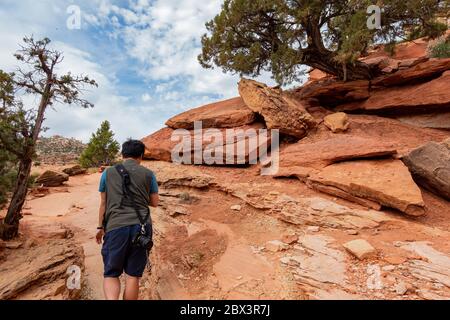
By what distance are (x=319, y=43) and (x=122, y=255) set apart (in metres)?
11.8

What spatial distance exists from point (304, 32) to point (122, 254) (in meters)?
11.6

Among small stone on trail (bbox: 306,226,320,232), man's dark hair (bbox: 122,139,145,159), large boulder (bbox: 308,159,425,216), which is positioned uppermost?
man's dark hair (bbox: 122,139,145,159)

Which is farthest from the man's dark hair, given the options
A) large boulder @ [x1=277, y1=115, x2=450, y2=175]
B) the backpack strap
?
large boulder @ [x1=277, y1=115, x2=450, y2=175]

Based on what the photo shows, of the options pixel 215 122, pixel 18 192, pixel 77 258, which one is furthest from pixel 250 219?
pixel 18 192

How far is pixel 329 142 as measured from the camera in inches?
323

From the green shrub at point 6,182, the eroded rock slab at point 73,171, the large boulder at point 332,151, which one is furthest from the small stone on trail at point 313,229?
the eroded rock slab at point 73,171

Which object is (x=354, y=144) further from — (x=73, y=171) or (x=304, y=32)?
(x=73, y=171)

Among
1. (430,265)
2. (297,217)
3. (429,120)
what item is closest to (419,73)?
(429,120)

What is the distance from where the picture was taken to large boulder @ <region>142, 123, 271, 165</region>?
8.90 m

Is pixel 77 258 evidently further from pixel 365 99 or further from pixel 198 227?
pixel 365 99

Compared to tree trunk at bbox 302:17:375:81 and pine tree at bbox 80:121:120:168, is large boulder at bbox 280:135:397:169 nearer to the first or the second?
tree trunk at bbox 302:17:375:81

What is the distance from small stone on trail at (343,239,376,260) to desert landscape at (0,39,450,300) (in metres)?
0.02

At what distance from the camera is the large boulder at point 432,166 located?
21.7ft
